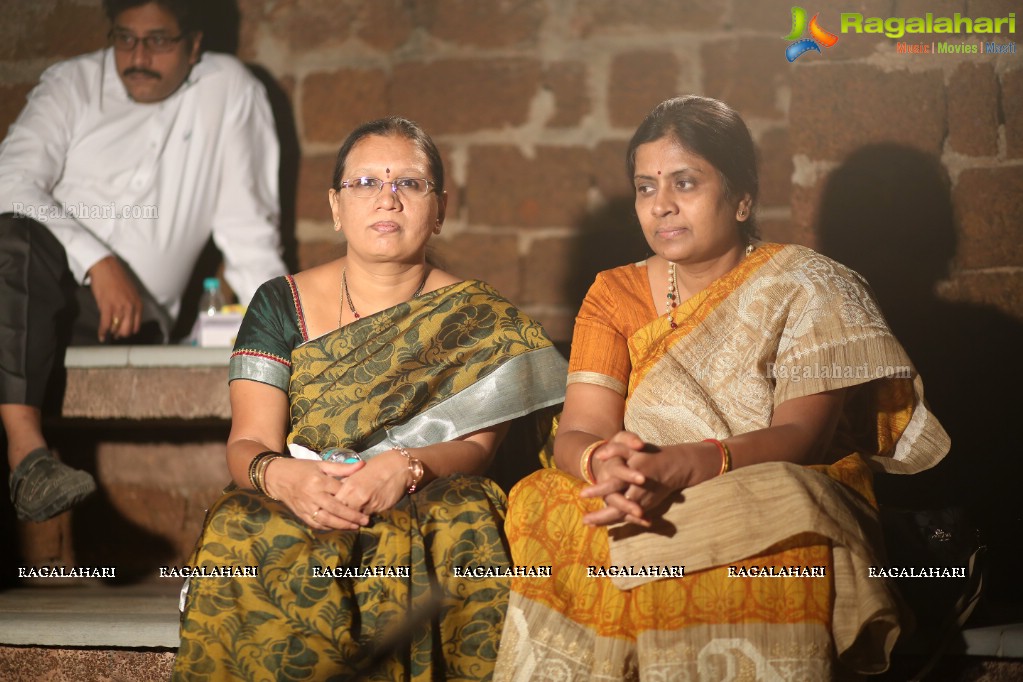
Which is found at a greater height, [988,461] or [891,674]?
[988,461]

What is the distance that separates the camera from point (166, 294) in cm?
363

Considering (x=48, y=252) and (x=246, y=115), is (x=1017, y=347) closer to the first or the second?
(x=246, y=115)

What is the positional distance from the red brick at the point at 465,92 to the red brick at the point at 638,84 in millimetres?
297

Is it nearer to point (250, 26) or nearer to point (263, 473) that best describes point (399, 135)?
point (263, 473)

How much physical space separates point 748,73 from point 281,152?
178 cm

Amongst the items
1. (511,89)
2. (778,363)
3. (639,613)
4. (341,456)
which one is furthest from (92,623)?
(511,89)

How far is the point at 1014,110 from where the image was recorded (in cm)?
281

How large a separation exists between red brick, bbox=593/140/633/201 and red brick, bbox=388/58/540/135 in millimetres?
321

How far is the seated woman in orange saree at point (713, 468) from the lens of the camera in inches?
73.9

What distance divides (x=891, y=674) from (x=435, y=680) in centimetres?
98

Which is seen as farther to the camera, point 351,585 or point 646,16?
point 646,16

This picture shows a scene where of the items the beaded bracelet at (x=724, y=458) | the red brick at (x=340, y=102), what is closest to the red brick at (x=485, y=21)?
the red brick at (x=340, y=102)

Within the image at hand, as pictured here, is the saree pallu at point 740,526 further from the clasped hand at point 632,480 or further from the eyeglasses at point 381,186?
the eyeglasses at point 381,186

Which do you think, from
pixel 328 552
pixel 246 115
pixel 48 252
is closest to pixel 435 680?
pixel 328 552
